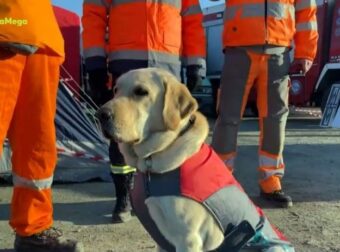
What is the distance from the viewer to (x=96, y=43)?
3762 mm

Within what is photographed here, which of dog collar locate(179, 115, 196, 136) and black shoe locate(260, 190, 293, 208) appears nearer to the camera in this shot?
dog collar locate(179, 115, 196, 136)

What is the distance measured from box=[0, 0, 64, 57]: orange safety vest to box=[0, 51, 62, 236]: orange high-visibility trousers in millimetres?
134

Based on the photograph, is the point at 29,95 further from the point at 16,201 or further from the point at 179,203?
the point at 179,203

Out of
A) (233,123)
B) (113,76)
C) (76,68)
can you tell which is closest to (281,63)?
(233,123)

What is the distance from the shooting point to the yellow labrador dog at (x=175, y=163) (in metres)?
2.37

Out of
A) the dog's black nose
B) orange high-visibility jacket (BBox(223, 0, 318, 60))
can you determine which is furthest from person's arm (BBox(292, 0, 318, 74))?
the dog's black nose

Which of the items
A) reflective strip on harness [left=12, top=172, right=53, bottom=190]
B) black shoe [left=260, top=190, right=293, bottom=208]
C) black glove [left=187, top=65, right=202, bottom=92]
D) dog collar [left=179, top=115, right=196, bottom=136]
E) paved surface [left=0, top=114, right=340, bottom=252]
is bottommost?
paved surface [left=0, top=114, right=340, bottom=252]

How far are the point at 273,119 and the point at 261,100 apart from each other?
17cm

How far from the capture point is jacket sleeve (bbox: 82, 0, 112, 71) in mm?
3746

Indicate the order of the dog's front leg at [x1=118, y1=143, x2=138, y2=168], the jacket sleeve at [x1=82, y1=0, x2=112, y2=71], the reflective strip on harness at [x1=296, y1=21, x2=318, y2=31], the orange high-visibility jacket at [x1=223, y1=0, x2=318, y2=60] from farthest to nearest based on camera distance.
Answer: the reflective strip on harness at [x1=296, y1=21, x2=318, y2=31]
the orange high-visibility jacket at [x1=223, y1=0, x2=318, y2=60]
the jacket sleeve at [x1=82, y1=0, x2=112, y2=71]
the dog's front leg at [x1=118, y1=143, x2=138, y2=168]

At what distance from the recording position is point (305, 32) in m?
4.40

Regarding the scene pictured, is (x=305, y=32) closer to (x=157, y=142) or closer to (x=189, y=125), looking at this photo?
(x=189, y=125)

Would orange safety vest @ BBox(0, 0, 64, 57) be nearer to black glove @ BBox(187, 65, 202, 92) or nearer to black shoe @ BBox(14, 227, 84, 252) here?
black shoe @ BBox(14, 227, 84, 252)

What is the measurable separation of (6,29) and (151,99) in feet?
2.58
